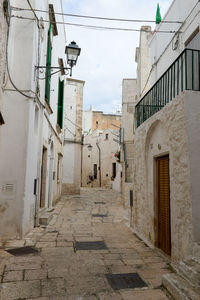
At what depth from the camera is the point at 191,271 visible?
311 cm

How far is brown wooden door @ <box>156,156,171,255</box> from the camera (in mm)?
4887

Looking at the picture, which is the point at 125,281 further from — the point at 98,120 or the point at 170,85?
the point at 98,120

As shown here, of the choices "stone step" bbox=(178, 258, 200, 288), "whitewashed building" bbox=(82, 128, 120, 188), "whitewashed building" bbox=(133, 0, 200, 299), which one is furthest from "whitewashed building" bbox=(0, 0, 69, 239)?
"whitewashed building" bbox=(82, 128, 120, 188)

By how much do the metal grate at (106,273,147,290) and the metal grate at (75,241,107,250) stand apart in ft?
4.91

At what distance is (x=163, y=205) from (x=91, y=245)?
1.88 m

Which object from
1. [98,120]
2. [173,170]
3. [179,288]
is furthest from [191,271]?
[98,120]

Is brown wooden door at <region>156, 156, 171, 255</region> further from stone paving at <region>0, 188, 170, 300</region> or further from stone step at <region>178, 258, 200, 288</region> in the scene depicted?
stone step at <region>178, 258, 200, 288</region>

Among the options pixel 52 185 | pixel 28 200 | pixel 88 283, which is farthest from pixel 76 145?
pixel 88 283

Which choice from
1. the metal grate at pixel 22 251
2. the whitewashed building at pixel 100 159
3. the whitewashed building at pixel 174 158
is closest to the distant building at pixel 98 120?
the whitewashed building at pixel 100 159

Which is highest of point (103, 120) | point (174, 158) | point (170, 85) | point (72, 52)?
point (103, 120)

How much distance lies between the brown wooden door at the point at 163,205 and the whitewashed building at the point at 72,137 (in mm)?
12202

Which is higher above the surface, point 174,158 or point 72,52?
point 72,52

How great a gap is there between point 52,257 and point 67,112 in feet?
48.0

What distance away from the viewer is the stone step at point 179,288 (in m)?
2.73
